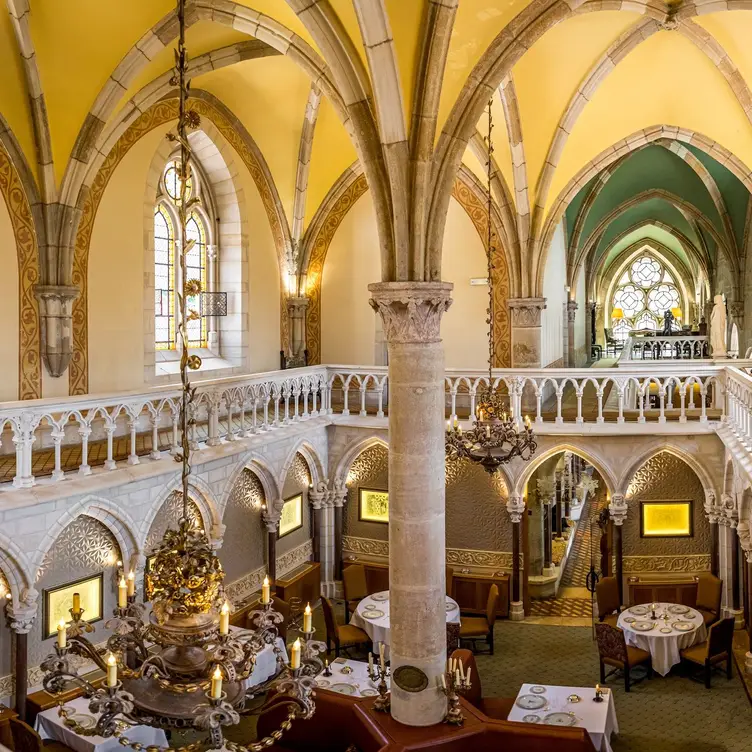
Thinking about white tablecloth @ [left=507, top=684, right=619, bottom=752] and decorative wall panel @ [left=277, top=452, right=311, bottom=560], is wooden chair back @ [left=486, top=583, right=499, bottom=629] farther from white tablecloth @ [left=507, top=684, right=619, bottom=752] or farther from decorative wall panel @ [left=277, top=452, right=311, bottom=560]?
decorative wall panel @ [left=277, top=452, right=311, bottom=560]

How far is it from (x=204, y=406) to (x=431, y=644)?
5.40 metres

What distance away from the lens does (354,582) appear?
13289 mm

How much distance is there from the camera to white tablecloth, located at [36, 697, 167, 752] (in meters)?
8.03

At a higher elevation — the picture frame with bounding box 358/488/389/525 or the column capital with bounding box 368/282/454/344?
the column capital with bounding box 368/282/454/344

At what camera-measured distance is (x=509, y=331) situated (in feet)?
49.3

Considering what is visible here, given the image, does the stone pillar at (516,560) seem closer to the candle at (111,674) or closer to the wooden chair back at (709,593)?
the wooden chair back at (709,593)

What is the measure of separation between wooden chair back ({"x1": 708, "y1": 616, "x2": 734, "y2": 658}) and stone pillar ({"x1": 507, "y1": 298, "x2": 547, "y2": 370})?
18.1ft

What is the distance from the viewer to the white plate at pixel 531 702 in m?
8.69

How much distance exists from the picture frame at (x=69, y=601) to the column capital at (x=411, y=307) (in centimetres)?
517

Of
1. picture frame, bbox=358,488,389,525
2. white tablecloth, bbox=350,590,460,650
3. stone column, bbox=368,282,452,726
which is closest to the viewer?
stone column, bbox=368,282,452,726

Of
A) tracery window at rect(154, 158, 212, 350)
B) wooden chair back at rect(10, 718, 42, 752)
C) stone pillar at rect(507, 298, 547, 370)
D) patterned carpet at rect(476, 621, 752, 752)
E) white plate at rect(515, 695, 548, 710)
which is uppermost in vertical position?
tracery window at rect(154, 158, 212, 350)

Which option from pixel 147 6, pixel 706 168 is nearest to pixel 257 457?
pixel 147 6

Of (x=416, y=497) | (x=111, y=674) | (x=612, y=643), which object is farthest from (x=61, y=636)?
(x=612, y=643)

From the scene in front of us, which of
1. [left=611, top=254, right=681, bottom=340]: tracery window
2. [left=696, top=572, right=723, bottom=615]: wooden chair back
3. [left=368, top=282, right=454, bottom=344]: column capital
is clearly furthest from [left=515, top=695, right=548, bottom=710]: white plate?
[left=611, top=254, right=681, bottom=340]: tracery window
